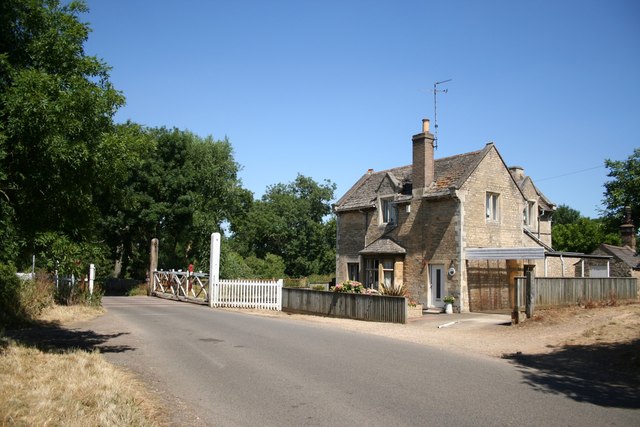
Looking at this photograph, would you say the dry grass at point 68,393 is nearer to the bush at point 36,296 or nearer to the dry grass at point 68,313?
the bush at point 36,296

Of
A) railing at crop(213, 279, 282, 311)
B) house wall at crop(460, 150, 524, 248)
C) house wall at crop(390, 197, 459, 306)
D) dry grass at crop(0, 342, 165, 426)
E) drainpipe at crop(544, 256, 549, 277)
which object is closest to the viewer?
dry grass at crop(0, 342, 165, 426)

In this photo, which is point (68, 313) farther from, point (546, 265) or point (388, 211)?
point (546, 265)

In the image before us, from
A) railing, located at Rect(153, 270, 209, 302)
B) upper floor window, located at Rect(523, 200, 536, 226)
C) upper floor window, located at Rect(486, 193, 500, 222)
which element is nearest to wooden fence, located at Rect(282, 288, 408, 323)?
railing, located at Rect(153, 270, 209, 302)

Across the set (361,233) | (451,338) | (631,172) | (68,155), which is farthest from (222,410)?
(361,233)

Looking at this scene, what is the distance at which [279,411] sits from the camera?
7258 mm

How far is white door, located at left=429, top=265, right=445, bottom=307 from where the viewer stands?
2616cm

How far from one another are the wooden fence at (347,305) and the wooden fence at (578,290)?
16.5 ft

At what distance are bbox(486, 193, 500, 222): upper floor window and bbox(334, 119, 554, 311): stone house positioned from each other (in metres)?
0.05

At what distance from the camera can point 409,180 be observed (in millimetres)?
29969

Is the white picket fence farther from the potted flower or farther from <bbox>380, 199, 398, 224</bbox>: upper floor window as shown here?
the potted flower

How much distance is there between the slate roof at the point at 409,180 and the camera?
26.6 metres

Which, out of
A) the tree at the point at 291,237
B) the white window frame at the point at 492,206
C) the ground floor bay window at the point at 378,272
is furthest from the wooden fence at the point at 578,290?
the tree at the point at 291,237

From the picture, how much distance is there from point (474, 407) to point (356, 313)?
575 inches

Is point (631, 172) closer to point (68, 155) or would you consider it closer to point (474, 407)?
point (474, 407)
